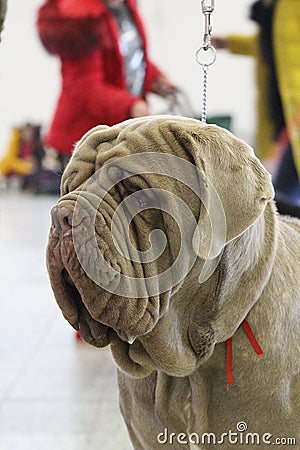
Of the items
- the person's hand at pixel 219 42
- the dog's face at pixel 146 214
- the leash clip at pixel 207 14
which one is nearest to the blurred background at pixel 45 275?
the person's hand at pixel 219 42

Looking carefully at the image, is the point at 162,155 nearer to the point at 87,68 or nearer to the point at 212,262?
the point at 212,262

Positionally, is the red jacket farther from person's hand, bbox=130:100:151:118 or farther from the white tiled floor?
the white tiled floor

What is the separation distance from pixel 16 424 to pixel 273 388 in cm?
Result: 125

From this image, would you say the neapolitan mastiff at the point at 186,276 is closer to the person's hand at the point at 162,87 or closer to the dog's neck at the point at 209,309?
the dog's neck at the point at 209,309

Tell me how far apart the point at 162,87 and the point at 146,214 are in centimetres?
197

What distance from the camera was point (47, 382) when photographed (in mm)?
2699

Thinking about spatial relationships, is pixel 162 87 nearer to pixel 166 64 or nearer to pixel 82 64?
pixel 82 64

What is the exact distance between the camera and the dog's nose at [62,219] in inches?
47.1

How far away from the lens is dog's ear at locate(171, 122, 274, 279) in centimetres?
122

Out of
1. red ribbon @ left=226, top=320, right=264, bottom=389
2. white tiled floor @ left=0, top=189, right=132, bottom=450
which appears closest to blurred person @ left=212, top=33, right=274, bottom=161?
white tiled floor @ left=0, top=189, right=132, bottom=450

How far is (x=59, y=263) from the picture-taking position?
123cm

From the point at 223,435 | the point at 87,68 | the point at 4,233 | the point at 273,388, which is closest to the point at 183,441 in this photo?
the point at 223,435

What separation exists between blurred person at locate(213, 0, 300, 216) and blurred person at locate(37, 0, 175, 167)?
0.45m

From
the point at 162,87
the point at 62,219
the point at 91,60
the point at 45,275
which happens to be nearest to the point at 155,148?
the point at 62,219
